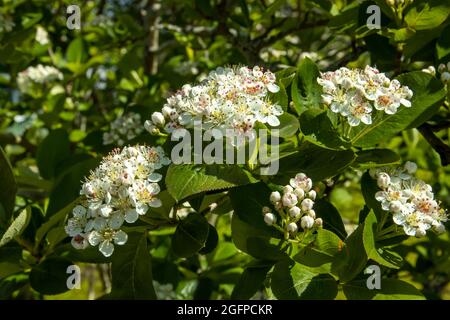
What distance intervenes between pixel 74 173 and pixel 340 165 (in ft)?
A: 2.81

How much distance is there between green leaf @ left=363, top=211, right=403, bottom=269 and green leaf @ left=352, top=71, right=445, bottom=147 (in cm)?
25

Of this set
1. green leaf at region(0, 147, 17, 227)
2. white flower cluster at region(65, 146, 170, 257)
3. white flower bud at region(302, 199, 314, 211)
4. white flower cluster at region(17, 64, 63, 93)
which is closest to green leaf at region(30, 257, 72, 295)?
green leaf at region(0, 147, 17, 227)

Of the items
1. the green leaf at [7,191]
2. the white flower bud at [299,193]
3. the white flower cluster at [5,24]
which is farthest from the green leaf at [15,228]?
the white flower cluster at [5,24]

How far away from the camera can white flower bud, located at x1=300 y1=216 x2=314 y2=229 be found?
1508 mm

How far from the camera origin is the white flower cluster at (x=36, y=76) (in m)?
3.39

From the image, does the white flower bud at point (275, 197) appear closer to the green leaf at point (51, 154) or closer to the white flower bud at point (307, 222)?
the white flower bud at point (307, 222)

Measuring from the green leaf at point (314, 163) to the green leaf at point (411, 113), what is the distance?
105 mm

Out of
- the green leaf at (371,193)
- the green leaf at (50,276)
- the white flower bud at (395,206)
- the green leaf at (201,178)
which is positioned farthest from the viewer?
the green leaf at (50,276)

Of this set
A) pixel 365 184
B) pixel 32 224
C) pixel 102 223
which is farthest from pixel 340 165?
pixel 32 224

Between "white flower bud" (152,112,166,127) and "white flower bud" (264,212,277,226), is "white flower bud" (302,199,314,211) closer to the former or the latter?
"white flower bud" (264,212,277,226)

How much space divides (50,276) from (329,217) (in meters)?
0.86

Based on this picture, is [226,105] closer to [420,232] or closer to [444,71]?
[420,232]

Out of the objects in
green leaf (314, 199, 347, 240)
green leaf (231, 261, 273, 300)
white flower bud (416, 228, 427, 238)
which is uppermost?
white flower bud (416, 228, 427, 238)
